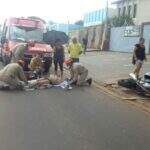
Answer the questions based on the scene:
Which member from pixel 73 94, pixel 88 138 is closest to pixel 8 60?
pixel 73 94

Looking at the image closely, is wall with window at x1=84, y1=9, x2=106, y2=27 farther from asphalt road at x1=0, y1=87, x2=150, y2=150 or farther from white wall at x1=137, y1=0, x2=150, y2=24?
asphalt road at x1=0, y1=87, x2=150, y2=150

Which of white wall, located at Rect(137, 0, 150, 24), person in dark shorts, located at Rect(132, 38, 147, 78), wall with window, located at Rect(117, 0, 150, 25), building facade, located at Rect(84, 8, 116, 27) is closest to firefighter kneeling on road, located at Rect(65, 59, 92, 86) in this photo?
person in dark shorts, located at Rect(132, 38, 147, 78)

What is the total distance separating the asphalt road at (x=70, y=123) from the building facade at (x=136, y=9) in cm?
4256

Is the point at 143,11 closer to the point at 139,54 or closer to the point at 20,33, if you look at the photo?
the point at 20,33

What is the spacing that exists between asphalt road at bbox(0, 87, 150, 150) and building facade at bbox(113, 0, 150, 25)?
1676 inches

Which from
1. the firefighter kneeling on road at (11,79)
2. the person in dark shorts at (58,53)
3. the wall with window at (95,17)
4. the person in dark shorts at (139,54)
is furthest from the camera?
the wall with window at (95,17)

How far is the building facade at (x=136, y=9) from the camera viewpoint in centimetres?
5775

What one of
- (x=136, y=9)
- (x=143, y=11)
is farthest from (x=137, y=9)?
(x=143, y=11)

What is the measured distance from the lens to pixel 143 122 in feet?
37.9

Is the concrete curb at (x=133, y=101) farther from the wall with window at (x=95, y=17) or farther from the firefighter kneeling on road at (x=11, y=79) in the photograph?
the wall with window at (x=95, y=17)

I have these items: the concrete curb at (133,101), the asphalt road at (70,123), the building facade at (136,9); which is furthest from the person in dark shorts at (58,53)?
the building facade at (136,9)

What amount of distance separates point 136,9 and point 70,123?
2011 inches

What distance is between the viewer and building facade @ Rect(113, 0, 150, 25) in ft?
189

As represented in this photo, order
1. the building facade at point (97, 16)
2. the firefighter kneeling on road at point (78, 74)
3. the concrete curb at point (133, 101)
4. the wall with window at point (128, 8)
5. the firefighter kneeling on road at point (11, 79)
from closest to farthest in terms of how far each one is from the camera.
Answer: the concrete curb at point (133, 101) < the firefighter kneeling on road at point (11, 79) < the firefighter kneeling on road at point (78, 74) < the wall with window at point (128, 8) < the building facade at point (97, 16)
